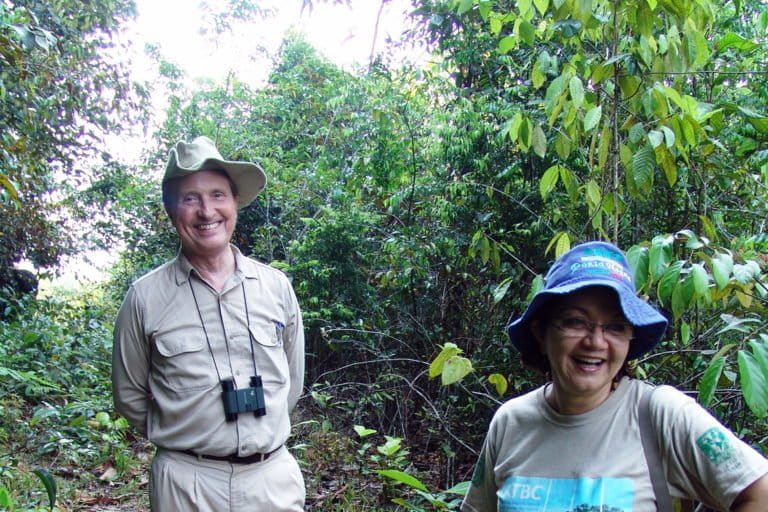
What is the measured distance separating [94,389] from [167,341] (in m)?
4.68

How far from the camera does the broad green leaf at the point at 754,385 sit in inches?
61.6

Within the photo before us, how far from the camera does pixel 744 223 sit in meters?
3.85

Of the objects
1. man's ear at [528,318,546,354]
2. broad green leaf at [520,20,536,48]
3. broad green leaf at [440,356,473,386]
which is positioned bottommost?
broad green leaf at [440,356,473,386]

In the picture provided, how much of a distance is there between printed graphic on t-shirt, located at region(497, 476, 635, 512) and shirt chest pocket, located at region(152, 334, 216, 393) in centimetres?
127

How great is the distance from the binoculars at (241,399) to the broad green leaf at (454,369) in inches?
27.1

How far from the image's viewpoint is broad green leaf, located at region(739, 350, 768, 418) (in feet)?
5.14

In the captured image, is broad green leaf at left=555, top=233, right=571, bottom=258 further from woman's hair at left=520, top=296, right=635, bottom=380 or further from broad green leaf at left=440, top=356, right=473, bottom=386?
woman's hair at left=520, top=296, right=635, bottom=380

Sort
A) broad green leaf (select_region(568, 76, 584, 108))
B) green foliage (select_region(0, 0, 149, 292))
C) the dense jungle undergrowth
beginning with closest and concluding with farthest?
broad green leaf (select_region(568, 76, 584, 108)), the dense jungle undergrowth, green foliage (select_region(0, 0, 149, 292))

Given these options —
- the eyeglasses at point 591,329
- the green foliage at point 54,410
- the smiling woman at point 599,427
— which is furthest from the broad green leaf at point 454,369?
the green foliage at point 54,410

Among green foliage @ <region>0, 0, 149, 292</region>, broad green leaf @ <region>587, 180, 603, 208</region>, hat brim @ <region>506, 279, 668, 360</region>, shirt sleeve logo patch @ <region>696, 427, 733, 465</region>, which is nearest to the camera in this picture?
shirt sleeve logo patch @ <region>696, 427, 733, 465</region>

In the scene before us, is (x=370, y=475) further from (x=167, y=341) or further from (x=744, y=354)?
(x=744, y=354)

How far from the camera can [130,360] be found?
2.39 meters

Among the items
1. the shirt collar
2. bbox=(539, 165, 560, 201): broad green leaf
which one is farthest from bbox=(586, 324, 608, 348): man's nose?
the shirt collar

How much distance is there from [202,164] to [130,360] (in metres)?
0.80
